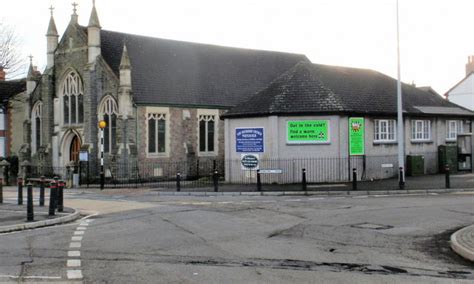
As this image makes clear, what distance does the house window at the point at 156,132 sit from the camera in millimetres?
37344

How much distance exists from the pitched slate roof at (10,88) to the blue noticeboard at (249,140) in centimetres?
2672

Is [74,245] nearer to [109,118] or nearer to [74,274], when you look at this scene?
[74,274]

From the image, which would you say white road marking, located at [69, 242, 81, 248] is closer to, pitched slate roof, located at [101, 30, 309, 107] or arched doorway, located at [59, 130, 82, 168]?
pitched slate roof, located at [101, 30, 309, 107]

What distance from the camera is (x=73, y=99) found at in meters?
40.2

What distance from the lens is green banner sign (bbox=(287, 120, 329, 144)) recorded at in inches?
1149

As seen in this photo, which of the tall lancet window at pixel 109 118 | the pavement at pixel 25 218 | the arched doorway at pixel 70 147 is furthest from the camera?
the arched doorway at pixel 70 147

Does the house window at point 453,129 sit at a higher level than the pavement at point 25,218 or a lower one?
higher

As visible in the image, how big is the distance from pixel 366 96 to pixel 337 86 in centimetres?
177

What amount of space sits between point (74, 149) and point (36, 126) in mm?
4411

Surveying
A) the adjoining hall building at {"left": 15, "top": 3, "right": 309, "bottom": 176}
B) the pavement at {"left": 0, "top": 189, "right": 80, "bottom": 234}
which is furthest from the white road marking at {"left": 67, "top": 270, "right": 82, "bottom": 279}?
the adjoining hall building at {"left": 15, "top": 3, "right": 309, "bottom": 176}

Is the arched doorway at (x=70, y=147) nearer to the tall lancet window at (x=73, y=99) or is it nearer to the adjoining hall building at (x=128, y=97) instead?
the adjoining hall building at (x=128, y=97)

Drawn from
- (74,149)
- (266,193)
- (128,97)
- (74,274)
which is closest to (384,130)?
(266,193)

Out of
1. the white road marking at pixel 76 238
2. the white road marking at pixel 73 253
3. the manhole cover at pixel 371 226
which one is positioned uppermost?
the manhole cover at pixel 371 226

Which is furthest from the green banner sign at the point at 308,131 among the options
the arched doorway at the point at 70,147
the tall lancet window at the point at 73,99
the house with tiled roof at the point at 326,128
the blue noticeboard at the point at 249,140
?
the arched doorway at the point at 70,147
